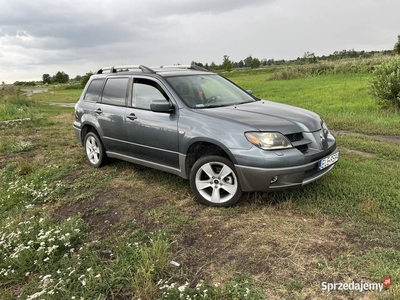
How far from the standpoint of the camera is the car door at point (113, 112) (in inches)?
211

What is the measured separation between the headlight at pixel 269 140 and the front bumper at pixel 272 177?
0.25 meters

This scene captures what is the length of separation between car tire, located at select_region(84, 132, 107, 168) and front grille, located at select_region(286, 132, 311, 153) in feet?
11.4

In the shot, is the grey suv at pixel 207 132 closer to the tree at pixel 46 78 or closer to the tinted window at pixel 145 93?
the tinted window at pixel 145 93

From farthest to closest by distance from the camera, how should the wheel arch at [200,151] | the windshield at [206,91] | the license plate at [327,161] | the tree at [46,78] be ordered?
the tree at [46,78] < the windshield at [206,91] < the wheel arch at [200,151] < the license plate at [327,161]

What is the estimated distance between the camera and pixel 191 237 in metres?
3.57

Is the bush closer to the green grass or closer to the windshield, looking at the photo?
the windshield

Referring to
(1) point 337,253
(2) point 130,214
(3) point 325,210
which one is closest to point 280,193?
(3) point 325,210

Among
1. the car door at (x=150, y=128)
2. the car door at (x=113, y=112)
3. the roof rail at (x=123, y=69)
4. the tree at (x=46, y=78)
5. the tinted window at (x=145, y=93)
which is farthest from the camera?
the tree at (x=46, y=78)

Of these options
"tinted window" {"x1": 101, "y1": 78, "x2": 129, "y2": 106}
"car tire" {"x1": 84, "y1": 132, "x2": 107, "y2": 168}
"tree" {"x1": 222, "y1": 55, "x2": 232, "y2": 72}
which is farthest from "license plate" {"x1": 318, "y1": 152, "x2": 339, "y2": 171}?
"tree" {"x1": 222, "y1": 55, "x2": 232, "y2": 72}

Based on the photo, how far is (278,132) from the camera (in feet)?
12.6

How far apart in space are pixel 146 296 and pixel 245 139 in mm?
1963

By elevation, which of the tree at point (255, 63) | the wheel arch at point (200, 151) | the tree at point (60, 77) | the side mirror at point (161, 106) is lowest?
the wheel arch at point (200, 151)

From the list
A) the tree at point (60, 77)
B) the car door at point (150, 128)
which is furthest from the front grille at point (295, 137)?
the tree at point (60, 77)

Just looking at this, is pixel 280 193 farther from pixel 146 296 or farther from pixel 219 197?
pixel 146 296
